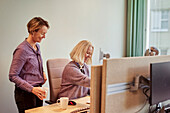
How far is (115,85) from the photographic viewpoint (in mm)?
1355

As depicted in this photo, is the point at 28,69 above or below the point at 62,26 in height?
below

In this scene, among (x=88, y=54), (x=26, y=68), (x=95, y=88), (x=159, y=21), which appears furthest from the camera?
(x=159, y=21)

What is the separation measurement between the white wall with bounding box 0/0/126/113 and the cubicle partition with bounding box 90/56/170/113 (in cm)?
184

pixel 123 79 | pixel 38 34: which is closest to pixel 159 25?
pixel 38 34

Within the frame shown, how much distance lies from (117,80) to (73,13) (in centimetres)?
249

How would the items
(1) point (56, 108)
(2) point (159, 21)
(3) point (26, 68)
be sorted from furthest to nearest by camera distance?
(2) point (159, 21) → (3) point (26, 68) → (1) point (56, 108)

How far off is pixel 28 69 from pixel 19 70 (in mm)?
105

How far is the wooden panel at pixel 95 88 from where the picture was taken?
1.33 meters

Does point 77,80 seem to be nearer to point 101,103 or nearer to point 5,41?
point 101,103

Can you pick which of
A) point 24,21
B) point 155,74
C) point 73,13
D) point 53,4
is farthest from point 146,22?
point 155,74

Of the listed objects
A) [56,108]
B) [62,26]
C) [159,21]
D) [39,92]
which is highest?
[159,21]

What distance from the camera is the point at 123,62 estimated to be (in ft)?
4.49

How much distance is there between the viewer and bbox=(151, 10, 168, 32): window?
170 inches

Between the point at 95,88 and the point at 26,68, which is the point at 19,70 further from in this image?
the point at 95,88
